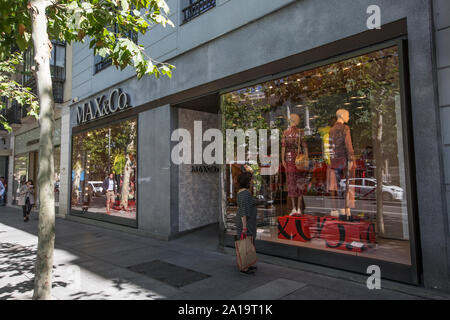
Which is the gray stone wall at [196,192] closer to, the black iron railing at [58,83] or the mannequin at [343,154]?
the mannequin at [343,154]

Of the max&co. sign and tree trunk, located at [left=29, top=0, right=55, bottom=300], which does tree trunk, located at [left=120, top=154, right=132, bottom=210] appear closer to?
the max&co. sign

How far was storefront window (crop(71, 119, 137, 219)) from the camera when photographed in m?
10.8

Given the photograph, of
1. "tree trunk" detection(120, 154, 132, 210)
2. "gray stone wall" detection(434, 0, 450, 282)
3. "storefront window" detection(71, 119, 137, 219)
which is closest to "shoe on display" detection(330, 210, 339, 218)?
"gray stone wall" detection(434, 0, 450, 282)

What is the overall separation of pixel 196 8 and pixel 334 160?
18.4 ft

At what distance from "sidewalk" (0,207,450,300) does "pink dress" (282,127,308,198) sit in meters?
1.75

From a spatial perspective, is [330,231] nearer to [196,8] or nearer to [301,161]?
[301,161]

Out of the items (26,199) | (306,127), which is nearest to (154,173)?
(306,127)

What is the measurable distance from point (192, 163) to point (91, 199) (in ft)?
19.0

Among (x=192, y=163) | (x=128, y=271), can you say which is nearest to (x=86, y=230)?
(x=192, y=163)

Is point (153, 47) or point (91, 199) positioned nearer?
point (153, 47)

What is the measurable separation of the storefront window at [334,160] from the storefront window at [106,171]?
4460 millimetres
